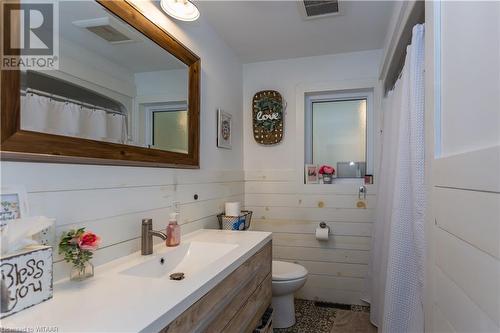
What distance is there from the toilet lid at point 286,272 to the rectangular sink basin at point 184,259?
766 millimetres

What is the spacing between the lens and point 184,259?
1.63 metres

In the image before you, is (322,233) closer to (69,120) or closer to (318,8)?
(318,8)

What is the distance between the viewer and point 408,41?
186cm

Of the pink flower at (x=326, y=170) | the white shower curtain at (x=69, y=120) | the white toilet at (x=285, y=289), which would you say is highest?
the white shower curtain at (x=69, y=120)

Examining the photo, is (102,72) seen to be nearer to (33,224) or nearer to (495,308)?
(33,224)

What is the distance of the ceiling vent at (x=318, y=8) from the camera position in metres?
1.95

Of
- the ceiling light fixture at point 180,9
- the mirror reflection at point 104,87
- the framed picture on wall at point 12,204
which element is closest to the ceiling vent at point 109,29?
the mirror reflection at point 104,87

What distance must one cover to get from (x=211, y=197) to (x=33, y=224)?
1426 mm

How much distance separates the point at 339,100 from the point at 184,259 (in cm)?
214

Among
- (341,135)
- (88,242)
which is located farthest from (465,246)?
(341,135)

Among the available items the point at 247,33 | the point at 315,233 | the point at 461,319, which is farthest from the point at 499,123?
the point at 315,233

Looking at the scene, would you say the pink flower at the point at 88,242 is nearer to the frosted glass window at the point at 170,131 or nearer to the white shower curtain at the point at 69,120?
the white shower curtain at the point at 69,120

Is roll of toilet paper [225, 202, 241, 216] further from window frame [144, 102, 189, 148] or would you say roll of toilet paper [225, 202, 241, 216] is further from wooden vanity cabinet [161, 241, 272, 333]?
window frame [144, 102, 189, 148]

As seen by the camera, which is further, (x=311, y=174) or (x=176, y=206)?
(x=311, y=174)
